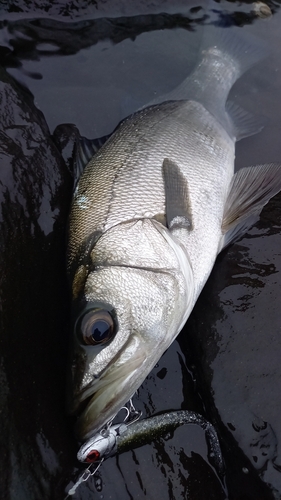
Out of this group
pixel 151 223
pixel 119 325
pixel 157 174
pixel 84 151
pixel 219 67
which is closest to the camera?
pixel 119 325

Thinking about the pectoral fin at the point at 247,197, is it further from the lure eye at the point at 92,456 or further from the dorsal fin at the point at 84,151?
the lure eye at the point at 92,456

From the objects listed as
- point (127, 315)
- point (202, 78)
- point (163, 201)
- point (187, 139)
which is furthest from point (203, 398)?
point (202, 78)

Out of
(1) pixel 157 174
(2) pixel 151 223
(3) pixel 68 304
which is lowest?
(3) pixel 68 304

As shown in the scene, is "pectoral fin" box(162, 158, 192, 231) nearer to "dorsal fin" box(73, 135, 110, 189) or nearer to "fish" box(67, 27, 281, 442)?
"fish" box(67, 27, 281, 442)

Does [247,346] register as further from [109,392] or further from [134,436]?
[109,392]

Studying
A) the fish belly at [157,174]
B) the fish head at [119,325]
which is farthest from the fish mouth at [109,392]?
the fish belly at [157,174]

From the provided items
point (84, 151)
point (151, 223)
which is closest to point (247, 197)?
point (151, 223)

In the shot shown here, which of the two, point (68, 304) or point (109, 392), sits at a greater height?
point (68, 304)
